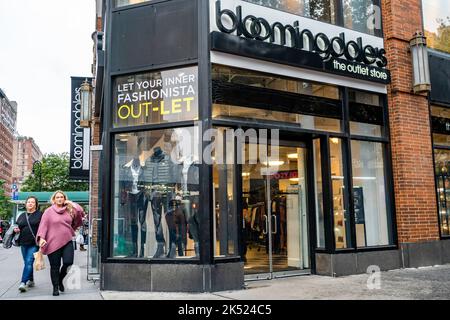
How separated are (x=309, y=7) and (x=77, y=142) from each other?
980 centimetres

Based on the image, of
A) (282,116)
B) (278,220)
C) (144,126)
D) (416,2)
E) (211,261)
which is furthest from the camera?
(416,2)

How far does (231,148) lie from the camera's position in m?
8.13

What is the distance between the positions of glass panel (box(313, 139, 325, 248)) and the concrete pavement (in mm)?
851

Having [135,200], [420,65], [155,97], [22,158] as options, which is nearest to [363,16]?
[420,65]

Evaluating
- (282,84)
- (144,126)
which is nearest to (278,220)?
(282,84)

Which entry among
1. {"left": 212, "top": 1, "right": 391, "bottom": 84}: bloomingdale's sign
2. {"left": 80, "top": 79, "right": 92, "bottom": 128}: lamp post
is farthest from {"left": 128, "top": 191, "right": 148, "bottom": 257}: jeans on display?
{"left": 80, "top": 79, "right": 92, "bottom": 128}: lamp post

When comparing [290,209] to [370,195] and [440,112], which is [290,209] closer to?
[370,195]

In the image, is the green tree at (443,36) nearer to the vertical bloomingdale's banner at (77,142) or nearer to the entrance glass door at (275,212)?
the entrance glass door at (275,212)

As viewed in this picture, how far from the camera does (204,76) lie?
302 inches

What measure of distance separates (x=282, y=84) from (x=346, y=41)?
81.4 inches

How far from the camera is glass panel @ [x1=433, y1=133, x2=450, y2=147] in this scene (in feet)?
35.5

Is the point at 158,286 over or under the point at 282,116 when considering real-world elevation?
under

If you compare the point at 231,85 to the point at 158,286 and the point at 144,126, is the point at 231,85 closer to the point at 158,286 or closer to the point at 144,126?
the point at 144,126

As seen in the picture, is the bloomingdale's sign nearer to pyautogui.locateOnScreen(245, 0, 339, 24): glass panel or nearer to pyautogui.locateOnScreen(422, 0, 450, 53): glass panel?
pyautogui.locateOnScreen(245, 0, 339, 24): glass panel
